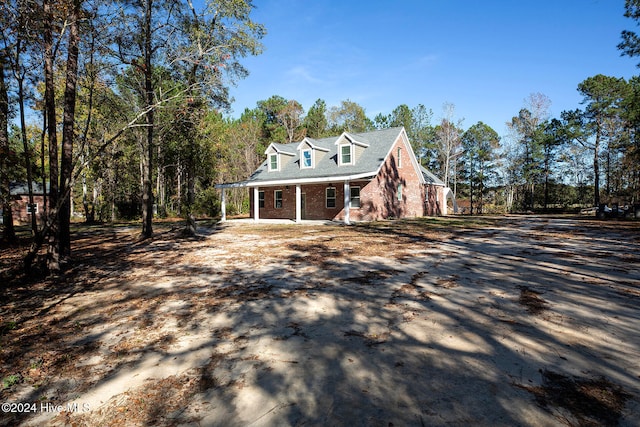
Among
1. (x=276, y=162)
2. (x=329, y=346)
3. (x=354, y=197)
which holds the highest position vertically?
(x=276, y=162)

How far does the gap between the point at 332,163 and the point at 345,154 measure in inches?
48.7

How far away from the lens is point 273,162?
24.8 meters

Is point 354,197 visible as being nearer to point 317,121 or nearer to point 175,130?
point 175,130

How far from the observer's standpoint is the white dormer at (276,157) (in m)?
24.5

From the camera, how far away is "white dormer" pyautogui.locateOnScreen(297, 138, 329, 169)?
23.0 metres

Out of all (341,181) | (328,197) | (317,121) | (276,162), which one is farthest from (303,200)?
(317,121)

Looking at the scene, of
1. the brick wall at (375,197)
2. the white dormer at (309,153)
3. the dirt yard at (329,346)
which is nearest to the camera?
the dirt yard at (329,346)

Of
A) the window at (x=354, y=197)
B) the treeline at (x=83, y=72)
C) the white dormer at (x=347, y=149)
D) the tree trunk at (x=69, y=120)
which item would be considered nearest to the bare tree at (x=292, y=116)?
the white dormer at (x=347, y=149)

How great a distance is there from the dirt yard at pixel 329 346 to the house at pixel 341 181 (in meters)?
13.1

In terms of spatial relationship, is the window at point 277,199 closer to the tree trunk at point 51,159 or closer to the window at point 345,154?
the window at point 345,154

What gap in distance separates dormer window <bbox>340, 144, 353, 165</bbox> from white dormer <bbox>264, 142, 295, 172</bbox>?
483 centimetres

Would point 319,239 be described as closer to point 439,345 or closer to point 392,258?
point 392,258

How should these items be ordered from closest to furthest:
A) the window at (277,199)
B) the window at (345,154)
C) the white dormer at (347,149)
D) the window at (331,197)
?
the white dormer at (347,149)
the window at (345,154)
the window at (331,197)
the window at (277,199)

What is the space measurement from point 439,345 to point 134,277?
6.47 meters
